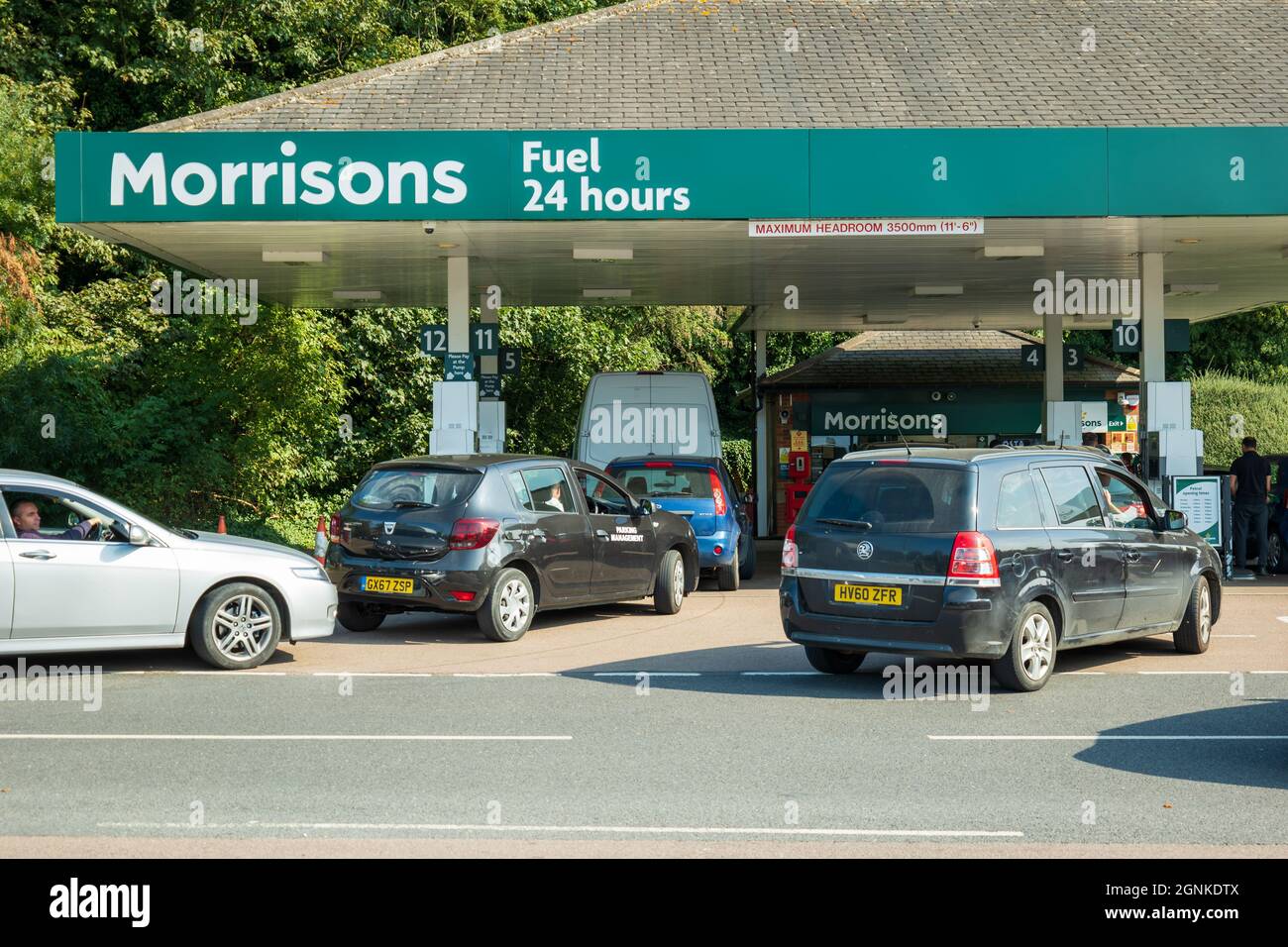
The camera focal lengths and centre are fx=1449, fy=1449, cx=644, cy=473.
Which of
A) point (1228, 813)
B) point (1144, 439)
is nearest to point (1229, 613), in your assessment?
point (1144, 439)

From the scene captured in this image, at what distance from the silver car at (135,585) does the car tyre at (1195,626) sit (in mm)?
6963

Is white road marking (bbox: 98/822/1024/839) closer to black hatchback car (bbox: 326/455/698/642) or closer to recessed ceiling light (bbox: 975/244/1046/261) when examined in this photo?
black hatchback car (bbox: 326/455/698/642)

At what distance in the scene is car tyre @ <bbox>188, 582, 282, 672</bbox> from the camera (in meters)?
11.0

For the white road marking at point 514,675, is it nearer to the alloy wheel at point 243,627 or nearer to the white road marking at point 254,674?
the white road marking at point 254,674

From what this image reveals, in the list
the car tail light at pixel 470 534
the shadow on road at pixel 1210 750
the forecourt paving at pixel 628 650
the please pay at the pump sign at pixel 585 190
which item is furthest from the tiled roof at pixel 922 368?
the shadow on road at pixel 1210 750

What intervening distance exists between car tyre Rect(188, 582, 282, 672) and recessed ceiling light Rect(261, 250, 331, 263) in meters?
9.88

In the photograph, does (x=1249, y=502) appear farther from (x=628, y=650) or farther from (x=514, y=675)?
(x=514, y=675)

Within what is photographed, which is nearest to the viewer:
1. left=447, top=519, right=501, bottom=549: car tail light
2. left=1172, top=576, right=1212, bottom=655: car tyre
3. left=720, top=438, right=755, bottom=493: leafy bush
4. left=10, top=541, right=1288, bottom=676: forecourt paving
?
left=10, top=541, right=1288, bottom=676: forecourt paving

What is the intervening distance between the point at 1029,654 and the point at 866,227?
834 centimetres

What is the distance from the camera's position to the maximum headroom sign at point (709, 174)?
654 inches

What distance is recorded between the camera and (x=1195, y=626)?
39.2 ft

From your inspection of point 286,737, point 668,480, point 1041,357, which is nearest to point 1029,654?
point 286,737

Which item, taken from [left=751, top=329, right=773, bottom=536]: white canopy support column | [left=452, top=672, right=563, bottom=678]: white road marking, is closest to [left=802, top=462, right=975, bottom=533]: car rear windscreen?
[left=452, top=672, right=563, bottom=678]: white road marking

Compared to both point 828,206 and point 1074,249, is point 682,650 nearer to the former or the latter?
point 828,206
